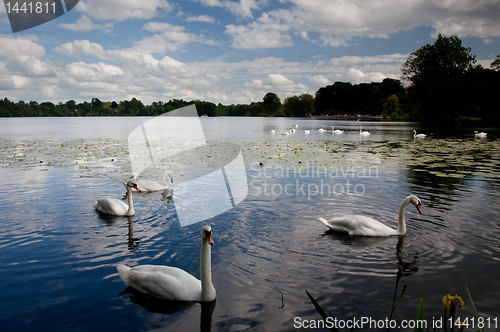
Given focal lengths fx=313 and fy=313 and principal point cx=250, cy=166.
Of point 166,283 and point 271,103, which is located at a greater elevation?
point 271,103

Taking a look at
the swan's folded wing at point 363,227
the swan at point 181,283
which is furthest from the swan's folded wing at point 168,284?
the swan's folded wing at point 363,227

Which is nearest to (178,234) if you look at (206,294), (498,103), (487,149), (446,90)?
(206,294)

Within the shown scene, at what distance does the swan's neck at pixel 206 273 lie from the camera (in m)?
4.38

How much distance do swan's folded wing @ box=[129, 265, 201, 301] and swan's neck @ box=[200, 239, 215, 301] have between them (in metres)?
0.11

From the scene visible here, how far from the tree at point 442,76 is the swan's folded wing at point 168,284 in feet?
212

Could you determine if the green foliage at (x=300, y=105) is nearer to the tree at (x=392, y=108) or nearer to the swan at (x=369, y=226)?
the tree at (x=392, y=108)

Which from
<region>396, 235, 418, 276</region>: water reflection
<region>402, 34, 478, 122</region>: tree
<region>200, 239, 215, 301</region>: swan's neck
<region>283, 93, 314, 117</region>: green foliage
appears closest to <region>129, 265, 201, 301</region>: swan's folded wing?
<region>200, 239, 215, 301</region>: swan's neck

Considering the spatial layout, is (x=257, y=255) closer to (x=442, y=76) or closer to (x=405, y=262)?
(x=405, y=262)

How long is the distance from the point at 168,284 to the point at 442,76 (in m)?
68.0

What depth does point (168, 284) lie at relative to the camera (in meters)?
4.41

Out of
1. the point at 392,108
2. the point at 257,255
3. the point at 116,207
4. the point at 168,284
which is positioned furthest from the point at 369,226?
the point at 392,108

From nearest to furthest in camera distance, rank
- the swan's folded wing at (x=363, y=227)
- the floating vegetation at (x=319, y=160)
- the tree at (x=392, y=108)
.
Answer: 1. the swan's folded wing at (x=363, y=227)
2. the floating vegetation at (x=319, y=160)
3. the tree at (x=392, y=108)

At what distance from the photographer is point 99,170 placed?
14117 mm

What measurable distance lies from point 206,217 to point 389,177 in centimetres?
824
